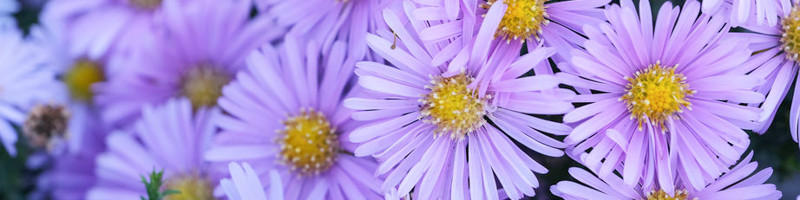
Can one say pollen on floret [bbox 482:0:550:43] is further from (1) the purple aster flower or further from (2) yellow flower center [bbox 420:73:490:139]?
(1) the purple aster flower

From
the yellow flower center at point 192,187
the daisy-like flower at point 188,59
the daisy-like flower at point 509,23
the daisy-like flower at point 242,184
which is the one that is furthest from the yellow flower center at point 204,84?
the daisy-like flower at point 509,23

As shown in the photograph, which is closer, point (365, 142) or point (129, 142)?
point (365, 142)

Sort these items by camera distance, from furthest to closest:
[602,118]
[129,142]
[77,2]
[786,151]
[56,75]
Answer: [56,75] < [77,2] < [129,142] < [786,151] < [602,118]

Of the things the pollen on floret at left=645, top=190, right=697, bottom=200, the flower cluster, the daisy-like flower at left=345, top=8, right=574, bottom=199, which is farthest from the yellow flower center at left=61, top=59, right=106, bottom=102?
the pollen on floret at left=645, top=190, right=697, bottom=200

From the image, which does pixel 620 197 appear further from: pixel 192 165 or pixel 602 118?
pixel 192 165

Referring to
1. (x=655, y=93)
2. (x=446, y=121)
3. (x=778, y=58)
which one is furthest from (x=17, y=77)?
(x=778, y=58)

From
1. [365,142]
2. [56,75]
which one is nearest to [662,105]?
[365,142]

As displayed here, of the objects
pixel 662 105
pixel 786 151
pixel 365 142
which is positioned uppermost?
pixel 365 142
